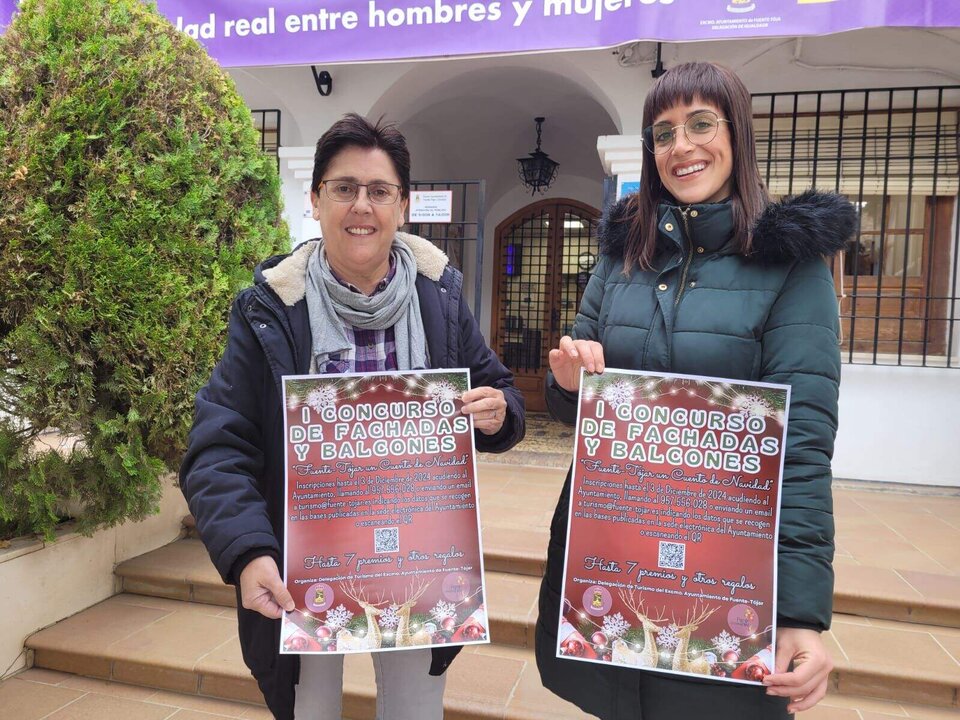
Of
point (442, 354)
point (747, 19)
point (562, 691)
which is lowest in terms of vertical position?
point (562, 691)

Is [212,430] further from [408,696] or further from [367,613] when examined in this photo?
[408,696]

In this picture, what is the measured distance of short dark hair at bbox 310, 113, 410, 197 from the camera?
4.44 feet

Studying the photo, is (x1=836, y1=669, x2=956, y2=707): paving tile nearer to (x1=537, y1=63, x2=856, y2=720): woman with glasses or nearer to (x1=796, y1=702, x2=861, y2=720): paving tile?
(x1=796, y1=702, x2=861, y2=720): paving tile

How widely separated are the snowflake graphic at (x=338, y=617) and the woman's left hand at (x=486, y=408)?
1.48 feet

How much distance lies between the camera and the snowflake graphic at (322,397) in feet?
4.20

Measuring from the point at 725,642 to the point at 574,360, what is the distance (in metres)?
0.57

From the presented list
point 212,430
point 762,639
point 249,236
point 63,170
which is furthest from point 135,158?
point 762,639

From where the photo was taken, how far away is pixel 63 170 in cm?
261

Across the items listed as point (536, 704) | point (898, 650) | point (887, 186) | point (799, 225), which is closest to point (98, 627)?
point (536, 704)

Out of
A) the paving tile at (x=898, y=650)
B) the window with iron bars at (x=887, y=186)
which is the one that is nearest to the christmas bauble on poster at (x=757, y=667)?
the paving tile at (x=898, y=650)

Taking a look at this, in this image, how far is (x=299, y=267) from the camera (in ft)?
4.65

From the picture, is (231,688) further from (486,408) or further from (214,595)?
(486,408)

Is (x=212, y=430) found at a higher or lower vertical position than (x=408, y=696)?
higher

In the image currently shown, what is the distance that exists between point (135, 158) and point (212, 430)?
6.38 feet
